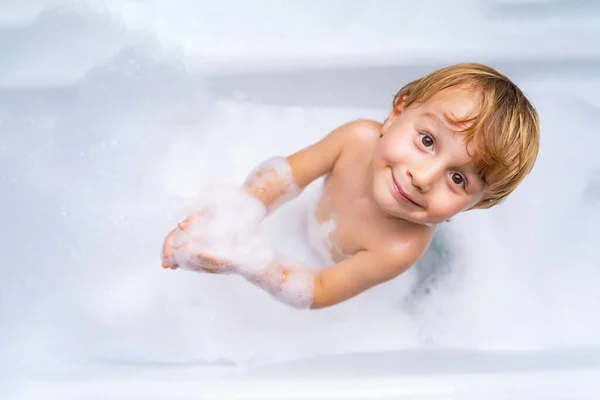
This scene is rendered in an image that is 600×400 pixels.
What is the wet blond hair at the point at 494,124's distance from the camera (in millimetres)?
803

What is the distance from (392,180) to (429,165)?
0.07 metres

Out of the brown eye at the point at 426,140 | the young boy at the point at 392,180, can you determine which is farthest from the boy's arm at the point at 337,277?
the brown eye at the point at 426,140

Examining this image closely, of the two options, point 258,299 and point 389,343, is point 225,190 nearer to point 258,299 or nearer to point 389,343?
point 258,299

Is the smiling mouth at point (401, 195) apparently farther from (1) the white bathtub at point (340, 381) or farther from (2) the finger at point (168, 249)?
(1) the white bathtub at point (340, 381)

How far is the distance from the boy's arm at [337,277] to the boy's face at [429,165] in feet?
0.51

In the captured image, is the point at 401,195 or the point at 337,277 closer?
the point at 401,195

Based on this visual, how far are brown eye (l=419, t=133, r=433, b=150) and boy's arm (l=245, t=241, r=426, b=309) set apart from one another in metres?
0.23

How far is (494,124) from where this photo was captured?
802mm

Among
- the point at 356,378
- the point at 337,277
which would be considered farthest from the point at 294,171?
the point at 356,378

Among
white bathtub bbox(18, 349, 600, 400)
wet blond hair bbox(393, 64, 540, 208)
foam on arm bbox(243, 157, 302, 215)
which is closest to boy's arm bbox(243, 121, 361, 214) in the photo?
foam on arm bbox(243, 157, 302, 215)

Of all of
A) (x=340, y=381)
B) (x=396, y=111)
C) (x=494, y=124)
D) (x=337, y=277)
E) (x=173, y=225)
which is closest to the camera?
(x=494, y=124)

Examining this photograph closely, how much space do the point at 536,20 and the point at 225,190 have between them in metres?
0.87

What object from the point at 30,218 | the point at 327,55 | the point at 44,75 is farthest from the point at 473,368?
the point at 44,75

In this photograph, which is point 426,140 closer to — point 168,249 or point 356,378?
point 168,249
